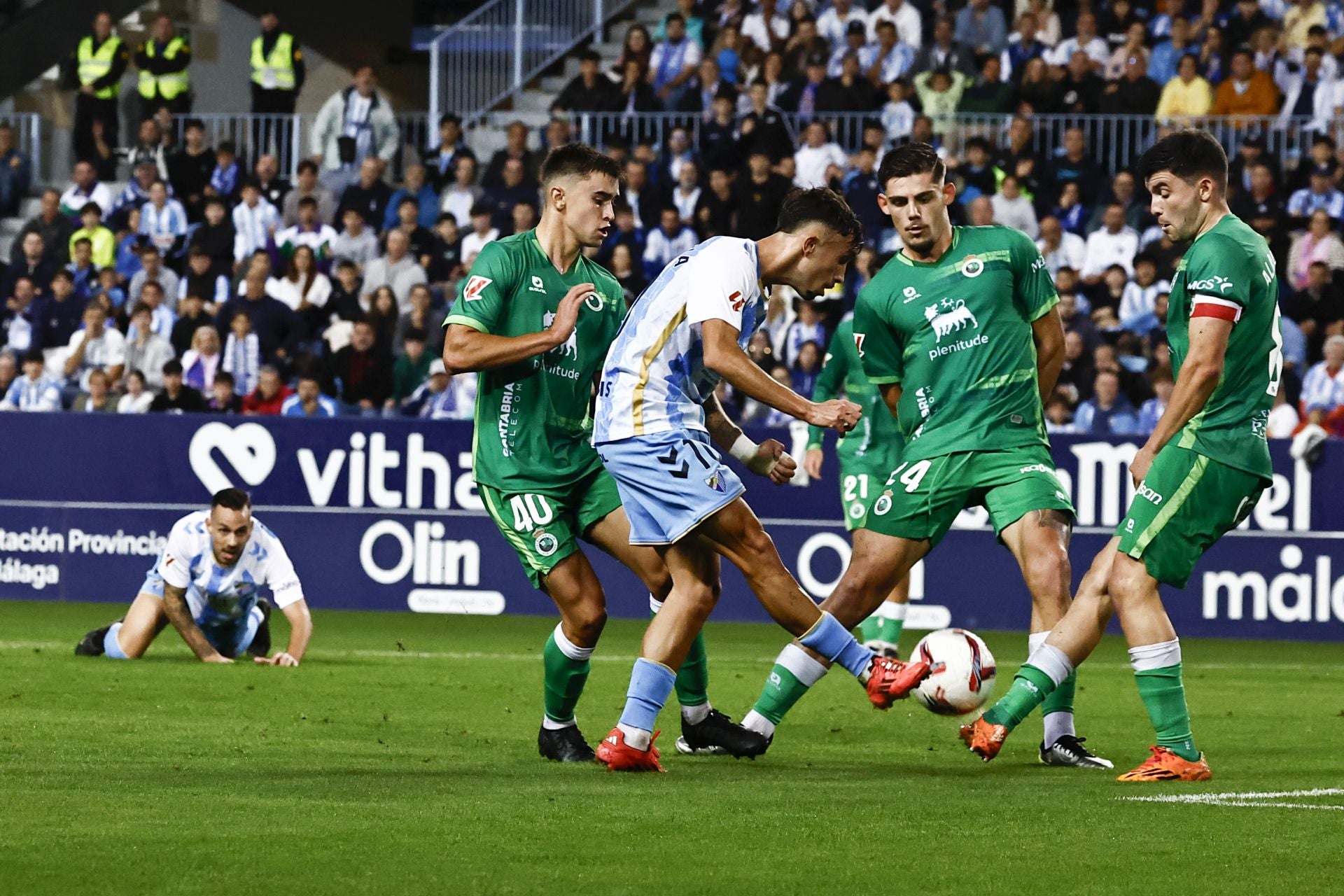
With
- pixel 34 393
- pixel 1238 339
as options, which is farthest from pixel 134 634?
pixel 34 393

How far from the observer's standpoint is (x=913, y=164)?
8078 millimetres

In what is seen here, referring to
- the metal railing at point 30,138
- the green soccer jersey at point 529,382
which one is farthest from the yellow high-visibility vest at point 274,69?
the green soccer jersey at point 529,382

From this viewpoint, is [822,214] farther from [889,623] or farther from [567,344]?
[889,623]

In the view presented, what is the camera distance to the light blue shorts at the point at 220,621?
12265 mm

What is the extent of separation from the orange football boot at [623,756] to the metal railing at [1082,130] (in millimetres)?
14530

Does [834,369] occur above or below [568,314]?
below

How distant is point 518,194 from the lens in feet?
71.7

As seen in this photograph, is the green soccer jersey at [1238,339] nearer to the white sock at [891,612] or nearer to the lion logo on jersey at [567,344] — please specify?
the lion logo on jersey at [567,344]

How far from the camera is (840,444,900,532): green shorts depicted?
12.9 m

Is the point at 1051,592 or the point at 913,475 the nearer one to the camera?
the point at 1051,592

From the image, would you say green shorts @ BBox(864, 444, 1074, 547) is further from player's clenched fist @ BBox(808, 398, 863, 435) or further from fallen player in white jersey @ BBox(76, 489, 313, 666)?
fallen player in white jersey @ BBox(76, 489, 313, 666)

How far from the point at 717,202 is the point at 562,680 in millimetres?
13280

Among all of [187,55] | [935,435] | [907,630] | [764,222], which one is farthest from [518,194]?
[935,435]

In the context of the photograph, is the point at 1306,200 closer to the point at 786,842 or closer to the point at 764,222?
the point at 764,222
